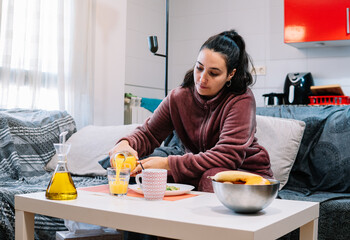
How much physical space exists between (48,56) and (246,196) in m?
2.39

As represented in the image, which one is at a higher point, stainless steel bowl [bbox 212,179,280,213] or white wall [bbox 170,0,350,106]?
white wall [bbox 170,0,350,106]

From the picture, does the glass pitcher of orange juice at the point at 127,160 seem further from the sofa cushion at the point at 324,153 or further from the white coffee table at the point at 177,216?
the sofa cushion at the point at 324,153

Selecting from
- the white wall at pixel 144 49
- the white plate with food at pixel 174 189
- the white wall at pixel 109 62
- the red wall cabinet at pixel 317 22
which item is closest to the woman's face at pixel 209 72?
the white plate with food at pixel 174 189

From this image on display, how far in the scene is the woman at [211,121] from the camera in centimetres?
153

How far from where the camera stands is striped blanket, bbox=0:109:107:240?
214cm

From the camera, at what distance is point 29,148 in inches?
96.5

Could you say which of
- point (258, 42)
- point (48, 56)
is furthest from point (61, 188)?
point (258, 42)

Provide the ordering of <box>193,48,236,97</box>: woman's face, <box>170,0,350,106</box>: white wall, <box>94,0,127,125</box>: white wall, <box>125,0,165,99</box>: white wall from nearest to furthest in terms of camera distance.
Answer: <box>193,48,236,97</box>: woman's face, <box>94,0,127,125</box>: white wall, <box>170,0,350,106</box>: white wall, <box>125,0,165,99</box>: white wall

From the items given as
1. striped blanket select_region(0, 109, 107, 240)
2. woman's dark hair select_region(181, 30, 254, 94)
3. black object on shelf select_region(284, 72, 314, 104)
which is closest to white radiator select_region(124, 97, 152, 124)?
striped blanket select_region(0, 109, 107, 240)

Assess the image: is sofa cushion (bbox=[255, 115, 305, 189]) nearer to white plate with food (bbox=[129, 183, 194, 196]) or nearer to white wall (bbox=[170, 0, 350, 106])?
white plate with food (bbox=[129, 183, 194, 196])

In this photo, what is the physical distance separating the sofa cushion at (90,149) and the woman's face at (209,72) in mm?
956

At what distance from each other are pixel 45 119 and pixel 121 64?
1120 millimetres

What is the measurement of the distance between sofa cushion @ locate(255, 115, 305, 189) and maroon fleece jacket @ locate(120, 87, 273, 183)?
0.35 m

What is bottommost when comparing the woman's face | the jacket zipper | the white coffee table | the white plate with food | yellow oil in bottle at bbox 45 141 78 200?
the white coffee table
